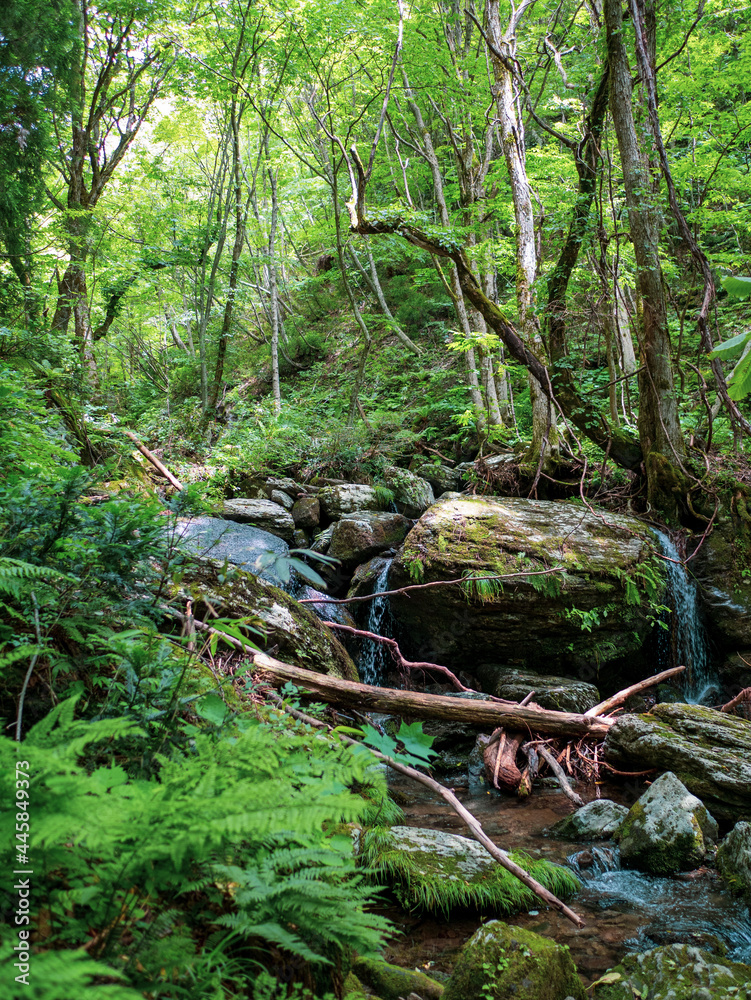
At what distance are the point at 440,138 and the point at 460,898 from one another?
67.2 feet

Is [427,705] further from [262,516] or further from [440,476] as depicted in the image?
[440,476]

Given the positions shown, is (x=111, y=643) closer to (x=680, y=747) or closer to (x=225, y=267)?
(x=680, y=747)

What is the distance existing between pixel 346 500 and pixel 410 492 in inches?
50.8

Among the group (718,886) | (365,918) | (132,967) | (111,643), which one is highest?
(111,643)

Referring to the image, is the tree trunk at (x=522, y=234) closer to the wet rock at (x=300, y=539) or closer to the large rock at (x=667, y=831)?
the wet rock at (x=300, y=539)

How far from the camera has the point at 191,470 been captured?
1045 cm

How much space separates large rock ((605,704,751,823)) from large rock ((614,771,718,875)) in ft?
1.16

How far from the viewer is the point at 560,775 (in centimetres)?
493

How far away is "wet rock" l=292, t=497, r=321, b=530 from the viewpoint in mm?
10344

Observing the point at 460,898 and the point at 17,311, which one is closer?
the point at 460,898

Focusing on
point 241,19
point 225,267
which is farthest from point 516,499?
point 241,19

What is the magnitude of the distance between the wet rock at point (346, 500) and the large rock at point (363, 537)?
75 cm

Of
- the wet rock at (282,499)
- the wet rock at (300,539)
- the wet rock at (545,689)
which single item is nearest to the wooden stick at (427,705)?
the wet rock at (545,689)

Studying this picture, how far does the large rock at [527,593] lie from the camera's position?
6.89 meters
